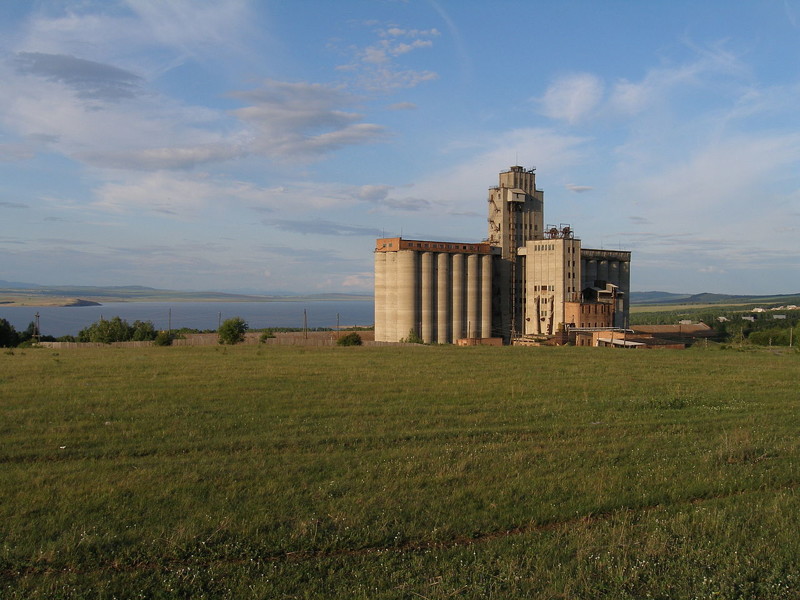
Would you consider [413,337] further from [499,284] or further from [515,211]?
[515,211]

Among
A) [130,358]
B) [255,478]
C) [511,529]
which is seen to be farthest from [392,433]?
[130,358]

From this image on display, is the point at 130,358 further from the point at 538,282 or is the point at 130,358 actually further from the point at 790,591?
Answer: the point at 538,282

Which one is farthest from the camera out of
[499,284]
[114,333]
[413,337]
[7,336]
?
[499,284]

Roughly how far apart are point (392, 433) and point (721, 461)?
7.41 m

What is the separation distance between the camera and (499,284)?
107m

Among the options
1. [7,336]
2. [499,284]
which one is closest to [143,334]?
[7,336]

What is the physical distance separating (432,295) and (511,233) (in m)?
21.0

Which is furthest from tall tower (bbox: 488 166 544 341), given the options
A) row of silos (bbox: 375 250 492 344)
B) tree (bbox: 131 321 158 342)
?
tree (bbox: 131 321 158 342)

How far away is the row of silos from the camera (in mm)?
95750

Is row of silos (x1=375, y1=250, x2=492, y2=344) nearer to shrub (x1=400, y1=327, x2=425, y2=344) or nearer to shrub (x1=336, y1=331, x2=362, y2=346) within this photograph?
shrub (x1=400, y1=327, x2=425, y2=344)

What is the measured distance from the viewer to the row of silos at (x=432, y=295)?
95750 millimetres

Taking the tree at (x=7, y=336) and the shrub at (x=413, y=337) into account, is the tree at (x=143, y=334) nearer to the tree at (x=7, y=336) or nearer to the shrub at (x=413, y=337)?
the tree at (x=7, y=336)

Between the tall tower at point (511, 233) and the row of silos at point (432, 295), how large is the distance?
18.5ft

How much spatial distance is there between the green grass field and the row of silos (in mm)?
73757
